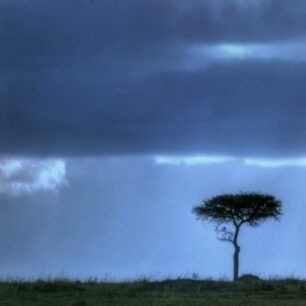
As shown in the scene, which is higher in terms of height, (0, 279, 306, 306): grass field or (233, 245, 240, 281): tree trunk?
(233, 245, 240, 281): tree trunk

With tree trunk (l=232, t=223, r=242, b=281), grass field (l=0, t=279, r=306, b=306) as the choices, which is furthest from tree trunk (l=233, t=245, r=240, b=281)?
grass field (l=0, t=279, r=306, b=306)

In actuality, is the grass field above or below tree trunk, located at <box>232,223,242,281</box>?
below

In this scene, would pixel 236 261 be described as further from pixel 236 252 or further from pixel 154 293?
pixel 154 293

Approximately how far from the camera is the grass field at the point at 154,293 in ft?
115

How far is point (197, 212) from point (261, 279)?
49.2ft

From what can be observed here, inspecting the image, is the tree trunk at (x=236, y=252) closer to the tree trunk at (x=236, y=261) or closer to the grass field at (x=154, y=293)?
the tree trunk at (x=236, y=261)

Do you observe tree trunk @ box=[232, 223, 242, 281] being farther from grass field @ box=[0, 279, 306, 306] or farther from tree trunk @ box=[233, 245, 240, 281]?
grass field @ box=[0, 279, 306, 306]

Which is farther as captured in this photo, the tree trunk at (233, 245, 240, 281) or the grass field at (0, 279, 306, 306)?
the tree trunk at (233, 245, 240, 281)

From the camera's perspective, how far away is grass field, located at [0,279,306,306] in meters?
35.1

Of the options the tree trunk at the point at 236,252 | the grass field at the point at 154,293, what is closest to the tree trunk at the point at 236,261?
the tree trunk at the point at 236,252

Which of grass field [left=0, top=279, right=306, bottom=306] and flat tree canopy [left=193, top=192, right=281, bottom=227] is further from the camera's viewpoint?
flat tree canopy [left=193, top=192, right=281, bottom=227]

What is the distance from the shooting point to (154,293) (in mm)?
39250

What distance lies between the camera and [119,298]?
122ft

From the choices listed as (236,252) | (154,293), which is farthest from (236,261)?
(154,293)
